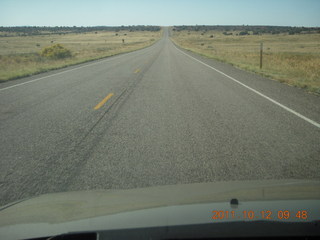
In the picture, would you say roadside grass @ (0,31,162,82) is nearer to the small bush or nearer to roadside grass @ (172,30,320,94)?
the small bush

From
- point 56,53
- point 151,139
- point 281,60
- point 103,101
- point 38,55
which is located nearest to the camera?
point 151,139

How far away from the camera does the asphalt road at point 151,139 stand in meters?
4.12

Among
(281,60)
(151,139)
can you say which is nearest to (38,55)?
(281,60)

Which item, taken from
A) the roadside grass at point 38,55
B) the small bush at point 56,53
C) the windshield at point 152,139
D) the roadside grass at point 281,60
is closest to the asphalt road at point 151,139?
the windshield at point 152,139

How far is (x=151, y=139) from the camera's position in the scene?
18.9ft

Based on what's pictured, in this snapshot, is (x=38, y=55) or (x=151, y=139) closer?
(x=151, y=139)

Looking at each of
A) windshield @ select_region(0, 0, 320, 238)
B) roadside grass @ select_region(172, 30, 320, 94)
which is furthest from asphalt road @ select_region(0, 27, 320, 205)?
roadside grass @ select_region(172, 30, 320, 94)

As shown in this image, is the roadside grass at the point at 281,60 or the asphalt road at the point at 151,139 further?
the roadside grass at the point at 281,60

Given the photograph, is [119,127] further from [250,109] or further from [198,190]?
[198,190]

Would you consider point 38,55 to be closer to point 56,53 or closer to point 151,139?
point 56,53

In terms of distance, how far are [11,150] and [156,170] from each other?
2561 mm

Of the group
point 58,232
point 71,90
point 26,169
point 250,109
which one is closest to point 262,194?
point 58,232

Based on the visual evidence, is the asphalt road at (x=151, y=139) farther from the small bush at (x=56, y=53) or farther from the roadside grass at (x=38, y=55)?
the small bush at (x=56, y=53)

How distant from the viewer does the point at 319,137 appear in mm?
5660
